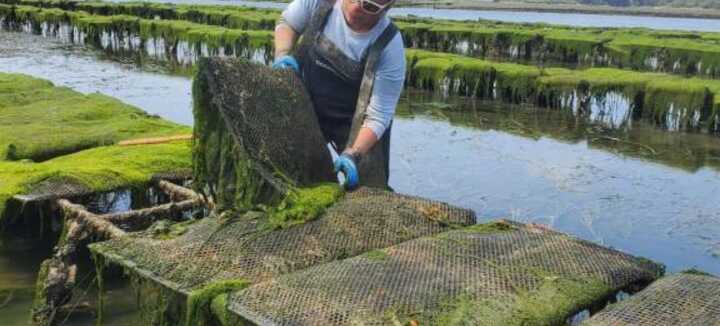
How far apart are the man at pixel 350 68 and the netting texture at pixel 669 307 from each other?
7.25ft

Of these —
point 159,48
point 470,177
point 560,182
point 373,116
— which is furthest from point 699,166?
point 159,48

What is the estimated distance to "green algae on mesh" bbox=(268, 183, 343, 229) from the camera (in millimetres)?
4480

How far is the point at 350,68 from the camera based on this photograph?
5734mm

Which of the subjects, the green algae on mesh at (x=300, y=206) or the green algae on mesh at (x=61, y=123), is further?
the green algae on mesh at (x=61, y=123)

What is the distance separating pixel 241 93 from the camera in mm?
5129

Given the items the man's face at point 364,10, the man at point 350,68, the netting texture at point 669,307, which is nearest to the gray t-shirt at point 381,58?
the man at point 350,68

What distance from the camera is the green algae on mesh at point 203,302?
3602 mm

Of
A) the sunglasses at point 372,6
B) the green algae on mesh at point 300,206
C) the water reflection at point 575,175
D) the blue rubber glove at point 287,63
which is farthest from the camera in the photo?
the water reflection at point 575,175

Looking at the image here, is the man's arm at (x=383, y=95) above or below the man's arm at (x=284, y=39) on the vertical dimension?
below

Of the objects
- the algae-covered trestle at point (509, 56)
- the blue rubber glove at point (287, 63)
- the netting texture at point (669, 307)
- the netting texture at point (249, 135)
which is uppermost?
the blue rubber glove at point (287, 63)

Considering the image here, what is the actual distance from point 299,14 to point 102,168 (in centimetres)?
270

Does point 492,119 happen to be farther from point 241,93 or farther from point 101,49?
point 101,49

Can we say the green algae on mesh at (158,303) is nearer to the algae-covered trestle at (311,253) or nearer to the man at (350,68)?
the algae-covered trestle at (311,253)

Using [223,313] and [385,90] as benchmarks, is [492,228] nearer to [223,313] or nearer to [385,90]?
[385,90]
